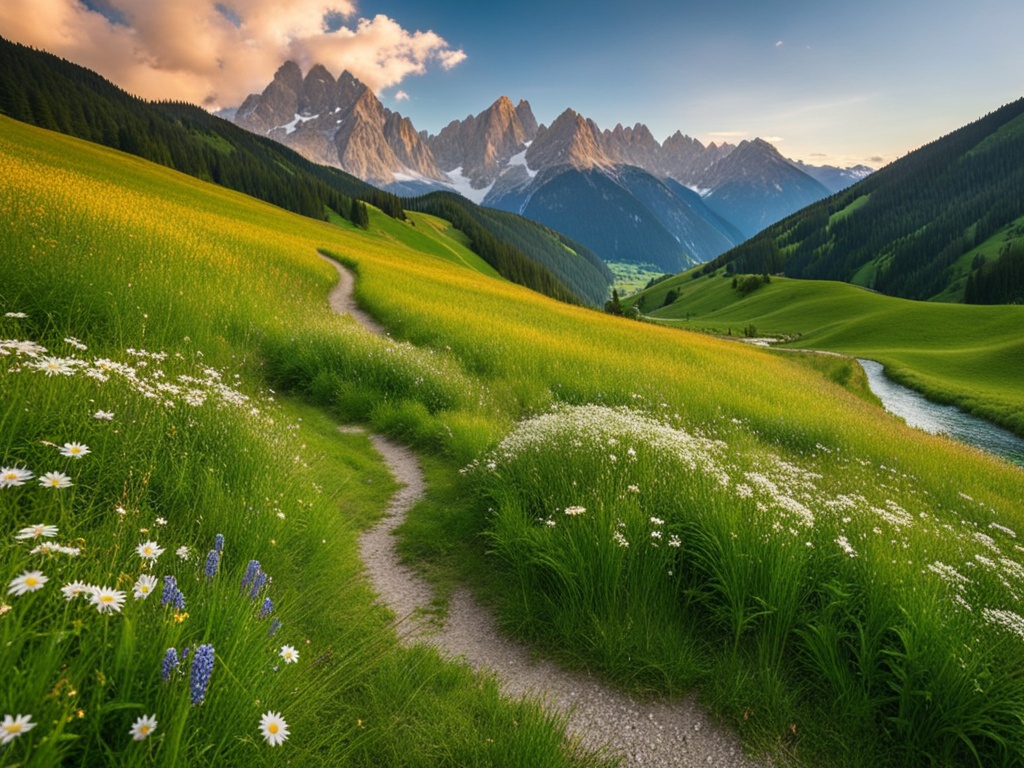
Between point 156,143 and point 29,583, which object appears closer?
point 29,583

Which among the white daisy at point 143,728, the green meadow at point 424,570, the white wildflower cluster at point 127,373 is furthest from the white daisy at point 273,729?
the white wildflower cluster at point 127,373

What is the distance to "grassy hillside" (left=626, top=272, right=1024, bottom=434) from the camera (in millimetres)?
41625

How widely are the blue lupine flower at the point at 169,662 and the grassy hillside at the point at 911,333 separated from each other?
45.6m

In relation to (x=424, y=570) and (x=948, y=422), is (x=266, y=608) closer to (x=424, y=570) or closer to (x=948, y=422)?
(x=424, y=570)

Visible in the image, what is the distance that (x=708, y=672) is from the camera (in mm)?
4195

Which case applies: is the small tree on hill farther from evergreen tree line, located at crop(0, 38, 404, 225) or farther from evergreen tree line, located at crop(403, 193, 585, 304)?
evergreen tree line, located at crop(403, 193, 585, 304)

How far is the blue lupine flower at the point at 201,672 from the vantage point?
1.91 m

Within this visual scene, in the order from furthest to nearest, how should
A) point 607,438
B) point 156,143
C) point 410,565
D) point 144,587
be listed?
point 156,143
point 607,438
point 410,565
point 144,587

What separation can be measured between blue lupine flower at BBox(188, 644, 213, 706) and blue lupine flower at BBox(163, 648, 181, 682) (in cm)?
10

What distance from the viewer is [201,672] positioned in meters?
1.93

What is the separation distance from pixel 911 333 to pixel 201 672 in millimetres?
93869

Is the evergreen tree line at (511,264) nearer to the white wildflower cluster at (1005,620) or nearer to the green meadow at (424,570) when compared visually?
the green meadow at (424,570)

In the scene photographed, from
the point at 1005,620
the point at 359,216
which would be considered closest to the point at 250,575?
the point at 1005,620

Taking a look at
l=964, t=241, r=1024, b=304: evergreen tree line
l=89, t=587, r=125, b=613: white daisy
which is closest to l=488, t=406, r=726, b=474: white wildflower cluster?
l=89, t=587, r=125, b=613: white daisy
